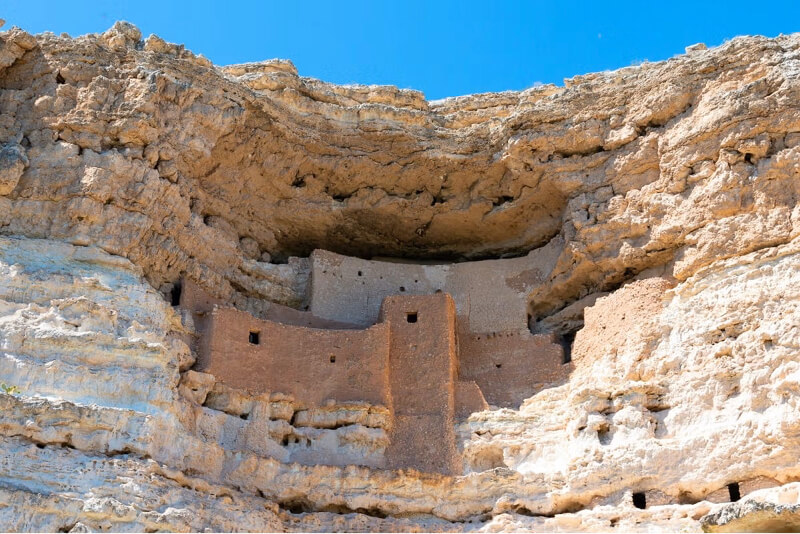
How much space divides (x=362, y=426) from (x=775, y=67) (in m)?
9.03

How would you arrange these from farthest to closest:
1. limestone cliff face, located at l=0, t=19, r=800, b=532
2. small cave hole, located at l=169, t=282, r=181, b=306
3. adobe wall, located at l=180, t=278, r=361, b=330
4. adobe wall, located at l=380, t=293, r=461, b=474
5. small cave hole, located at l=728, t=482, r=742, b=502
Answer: adobe wall, located at l=180, t=278, r=361, b=330 → small cave hole, located at l=169, t=282, r=181, b=306 → adobe wall, located at l=380, t=293, r=461, b=474 → limestone cliff face, located at l=0, t=19, r=800, b=532 → small cave hole, located at l=728, t=482, r=742, b=502

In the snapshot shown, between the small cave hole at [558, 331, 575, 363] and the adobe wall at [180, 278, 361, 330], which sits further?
the small cave hole at [558, 331, 575, 363]

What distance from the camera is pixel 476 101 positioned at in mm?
22203

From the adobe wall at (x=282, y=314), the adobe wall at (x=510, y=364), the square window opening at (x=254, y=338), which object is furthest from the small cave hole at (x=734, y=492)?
the square window opening at (x=254, y=338)

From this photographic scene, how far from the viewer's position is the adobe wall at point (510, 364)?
62.6ft

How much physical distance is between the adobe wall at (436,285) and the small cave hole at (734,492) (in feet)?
18.4

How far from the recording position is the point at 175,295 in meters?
18.8

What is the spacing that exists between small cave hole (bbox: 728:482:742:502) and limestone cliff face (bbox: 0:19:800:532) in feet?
0.25

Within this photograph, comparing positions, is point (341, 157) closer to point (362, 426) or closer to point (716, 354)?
point (362, 426)

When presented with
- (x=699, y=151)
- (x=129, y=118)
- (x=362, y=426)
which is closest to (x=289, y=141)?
(x=129, y=118)

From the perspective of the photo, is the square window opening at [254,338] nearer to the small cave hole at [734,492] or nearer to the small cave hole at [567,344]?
the small cave hole at [567,344]

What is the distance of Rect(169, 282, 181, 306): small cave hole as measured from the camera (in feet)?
61.4

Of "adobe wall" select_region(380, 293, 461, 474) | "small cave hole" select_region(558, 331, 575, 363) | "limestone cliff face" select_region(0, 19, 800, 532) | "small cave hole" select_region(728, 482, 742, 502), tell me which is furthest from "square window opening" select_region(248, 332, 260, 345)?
"small cave hole" select_region(728, 482, 742, 502)

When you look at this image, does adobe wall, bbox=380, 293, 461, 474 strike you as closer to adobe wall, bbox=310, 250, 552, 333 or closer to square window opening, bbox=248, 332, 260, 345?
adobe wall, bbox=310, 250, 552, 333
